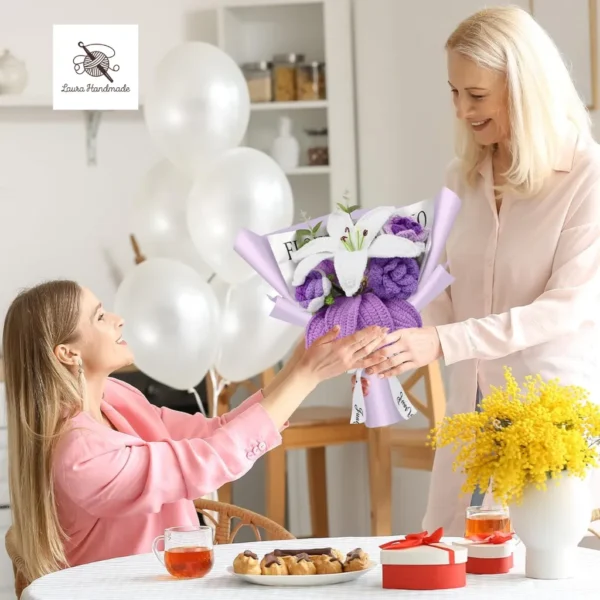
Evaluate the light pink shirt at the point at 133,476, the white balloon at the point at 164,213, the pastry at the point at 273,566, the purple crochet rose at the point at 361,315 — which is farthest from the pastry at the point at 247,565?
the white balloon at the point at 164,213

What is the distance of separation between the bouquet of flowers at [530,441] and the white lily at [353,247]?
388mm

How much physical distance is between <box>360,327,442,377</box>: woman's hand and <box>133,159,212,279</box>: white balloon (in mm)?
1629

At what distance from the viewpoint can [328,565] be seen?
153 centimetres

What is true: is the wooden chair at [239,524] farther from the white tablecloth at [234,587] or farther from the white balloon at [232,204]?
the white balloon at [232,204]

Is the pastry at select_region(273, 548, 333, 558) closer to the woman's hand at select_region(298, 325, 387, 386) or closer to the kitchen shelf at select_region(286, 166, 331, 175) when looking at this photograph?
the woman's hand at select_region(298, 325, 387, 386)

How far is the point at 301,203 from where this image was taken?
15.4ft

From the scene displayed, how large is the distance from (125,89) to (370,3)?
1839 millimetres

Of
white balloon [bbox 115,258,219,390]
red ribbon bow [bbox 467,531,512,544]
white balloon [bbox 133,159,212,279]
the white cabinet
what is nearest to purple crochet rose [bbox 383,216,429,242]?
red ribbon bow [bbox 467,531,512,544]

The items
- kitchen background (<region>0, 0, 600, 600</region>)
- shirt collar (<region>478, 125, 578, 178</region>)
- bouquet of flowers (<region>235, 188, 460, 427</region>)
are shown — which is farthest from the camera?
kitchen background (<region>0, 0, 600, 600</region>)

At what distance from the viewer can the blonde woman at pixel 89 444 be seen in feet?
5.82

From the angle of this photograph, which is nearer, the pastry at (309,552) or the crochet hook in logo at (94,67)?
the pastry at (309,552)

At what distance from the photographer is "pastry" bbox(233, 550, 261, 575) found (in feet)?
5.02

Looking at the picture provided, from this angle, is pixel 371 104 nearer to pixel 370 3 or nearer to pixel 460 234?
pixel 370 3

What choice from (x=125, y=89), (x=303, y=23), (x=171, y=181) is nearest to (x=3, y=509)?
(x=171, y=181)
